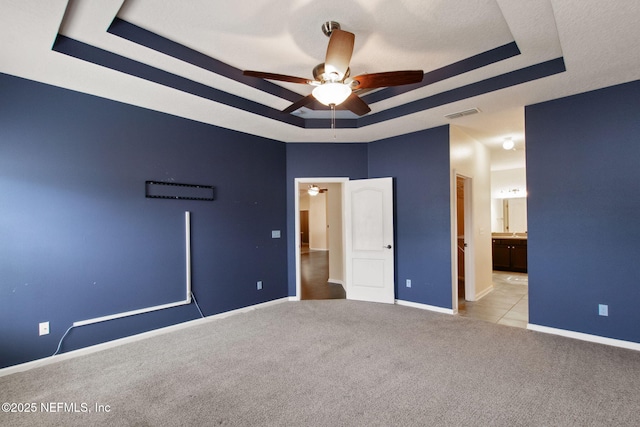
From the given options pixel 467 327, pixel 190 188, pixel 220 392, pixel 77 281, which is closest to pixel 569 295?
pixel 467 327

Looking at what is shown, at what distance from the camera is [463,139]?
4.73 meters

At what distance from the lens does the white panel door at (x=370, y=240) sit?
191 inches

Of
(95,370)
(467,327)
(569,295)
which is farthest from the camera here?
(467,327)

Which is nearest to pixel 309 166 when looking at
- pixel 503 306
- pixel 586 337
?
pixel 503 306

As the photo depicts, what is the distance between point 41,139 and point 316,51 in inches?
109

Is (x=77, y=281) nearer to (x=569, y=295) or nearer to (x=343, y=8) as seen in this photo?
(x=343, y=8)

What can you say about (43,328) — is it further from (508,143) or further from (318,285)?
(508,143)

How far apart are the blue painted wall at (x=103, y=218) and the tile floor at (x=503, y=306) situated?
11.0 feet

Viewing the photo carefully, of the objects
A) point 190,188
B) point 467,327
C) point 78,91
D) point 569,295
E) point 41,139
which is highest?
point 78,91

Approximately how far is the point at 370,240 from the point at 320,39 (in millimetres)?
3186

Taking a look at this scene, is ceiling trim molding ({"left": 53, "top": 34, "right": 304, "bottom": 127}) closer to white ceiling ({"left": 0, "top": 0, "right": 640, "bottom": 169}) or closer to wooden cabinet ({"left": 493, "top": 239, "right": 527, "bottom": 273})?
white ceiling ({"left": 0, "top": 0, "right": 640, "bottom": 169})

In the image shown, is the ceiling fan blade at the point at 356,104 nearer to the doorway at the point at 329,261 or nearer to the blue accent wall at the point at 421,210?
the blue accent wall at the point at 421,210

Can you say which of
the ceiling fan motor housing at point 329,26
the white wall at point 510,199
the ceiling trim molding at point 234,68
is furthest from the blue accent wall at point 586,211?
the white wall at point 510,199

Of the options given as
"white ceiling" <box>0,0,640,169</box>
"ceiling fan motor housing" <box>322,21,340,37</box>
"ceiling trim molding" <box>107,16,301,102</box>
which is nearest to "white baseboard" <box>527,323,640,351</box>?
"white ceiling" <box>0,0,640,169</box>
